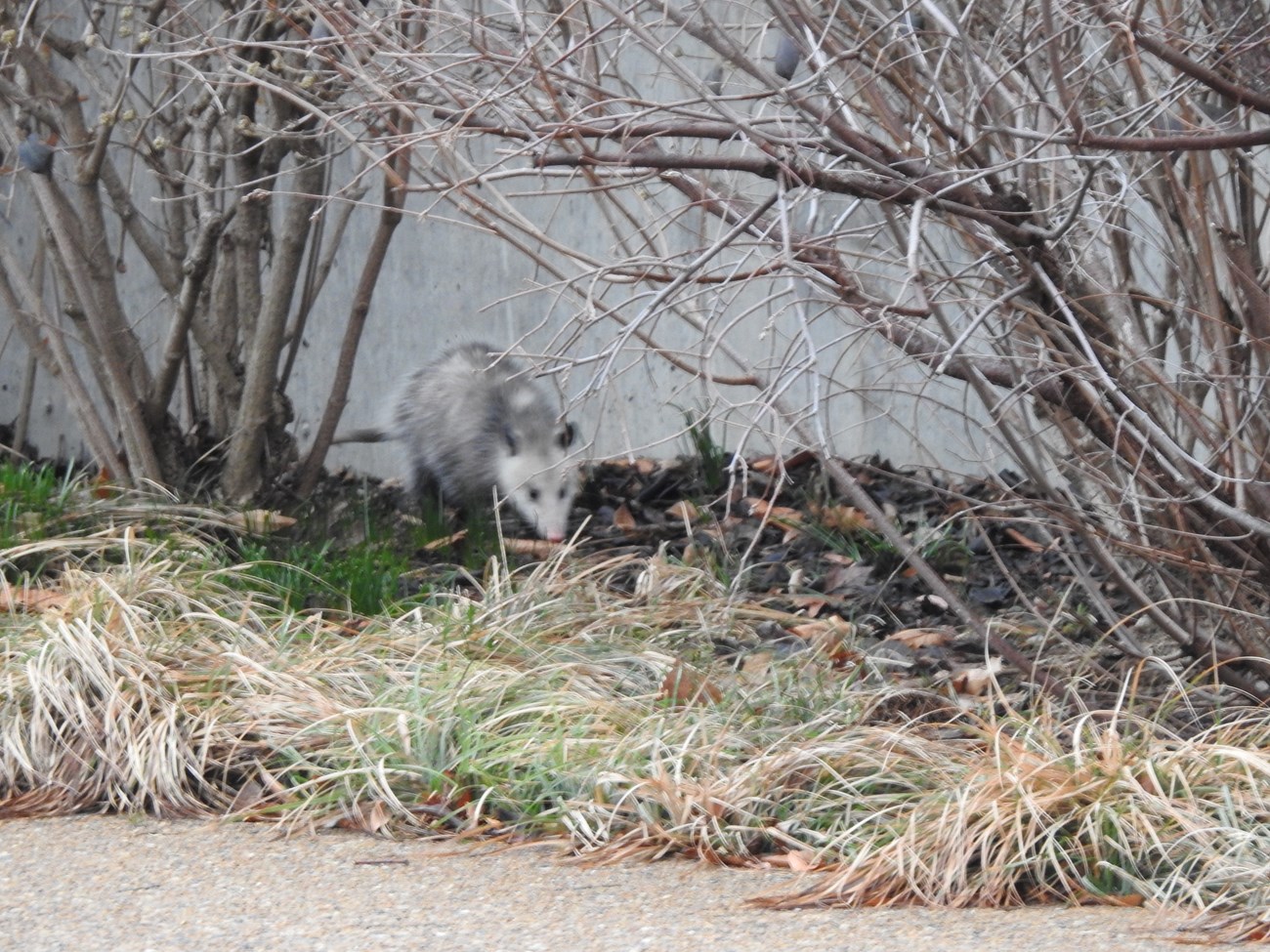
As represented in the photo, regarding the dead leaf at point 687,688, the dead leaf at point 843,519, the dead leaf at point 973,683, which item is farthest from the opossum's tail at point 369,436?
the dead leaf at point 973,683

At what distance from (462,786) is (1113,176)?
171 centimetres

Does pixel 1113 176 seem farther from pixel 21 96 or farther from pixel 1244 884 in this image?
pixel 21 96

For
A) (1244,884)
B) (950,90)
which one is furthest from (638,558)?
(1244,884)

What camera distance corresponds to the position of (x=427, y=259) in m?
6.77

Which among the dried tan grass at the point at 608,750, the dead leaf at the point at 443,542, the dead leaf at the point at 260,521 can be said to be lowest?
the dried tan grass at the point at 608,750

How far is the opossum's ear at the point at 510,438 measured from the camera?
594cm

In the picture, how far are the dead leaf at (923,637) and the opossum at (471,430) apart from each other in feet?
6.68

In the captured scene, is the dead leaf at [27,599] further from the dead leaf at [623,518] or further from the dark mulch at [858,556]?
the dead leaf at [623,518]

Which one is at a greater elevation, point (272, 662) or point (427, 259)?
point (427, 259)

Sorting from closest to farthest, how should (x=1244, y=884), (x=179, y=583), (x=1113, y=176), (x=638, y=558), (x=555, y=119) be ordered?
(x=1244, y=884) < (x=555, y=119) < (x=1113, y=176) < (x=179, y=583) < (x=638, y=558)

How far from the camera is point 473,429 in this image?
609 cm

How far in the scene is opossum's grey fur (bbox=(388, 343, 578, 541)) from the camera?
235 inches

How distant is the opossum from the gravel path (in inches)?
118

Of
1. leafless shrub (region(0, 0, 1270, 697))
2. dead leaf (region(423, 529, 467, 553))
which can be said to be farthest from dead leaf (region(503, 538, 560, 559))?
leafless shrub (region(0, 0, 1270, 697))
